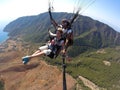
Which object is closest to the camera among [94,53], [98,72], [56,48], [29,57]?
[29,57]

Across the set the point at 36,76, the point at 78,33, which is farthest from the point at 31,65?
the point at 78,33

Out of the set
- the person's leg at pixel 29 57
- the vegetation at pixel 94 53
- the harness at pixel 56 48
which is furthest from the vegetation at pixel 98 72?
the person's leg at pixel 29 57

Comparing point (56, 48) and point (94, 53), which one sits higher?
point (56, 48)

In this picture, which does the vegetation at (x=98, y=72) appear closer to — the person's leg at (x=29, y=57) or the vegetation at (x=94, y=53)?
the vegetation at (x=94, y=53)

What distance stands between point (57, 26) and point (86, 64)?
6265cm

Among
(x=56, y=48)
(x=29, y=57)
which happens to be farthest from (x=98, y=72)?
(x=29, y=57)

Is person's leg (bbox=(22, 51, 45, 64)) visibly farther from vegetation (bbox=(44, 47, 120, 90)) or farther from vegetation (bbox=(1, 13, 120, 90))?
vegetation (bbox=(44, 47, 120, 90))

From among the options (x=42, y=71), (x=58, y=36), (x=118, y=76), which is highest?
(x=58, y=36)

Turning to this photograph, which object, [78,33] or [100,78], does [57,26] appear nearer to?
[100,78]

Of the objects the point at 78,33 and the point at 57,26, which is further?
the point at 78,33

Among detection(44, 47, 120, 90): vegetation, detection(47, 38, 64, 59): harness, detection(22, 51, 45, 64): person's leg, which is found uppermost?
detection(47, 38, 64, 59): harness

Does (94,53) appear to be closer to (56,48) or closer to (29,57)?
(56,48)

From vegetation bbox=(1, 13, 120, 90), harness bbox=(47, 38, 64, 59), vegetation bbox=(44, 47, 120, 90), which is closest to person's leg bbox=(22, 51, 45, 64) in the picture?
harness bbox=(47, 38, 64, 59)

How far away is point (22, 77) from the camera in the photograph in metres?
49.9
